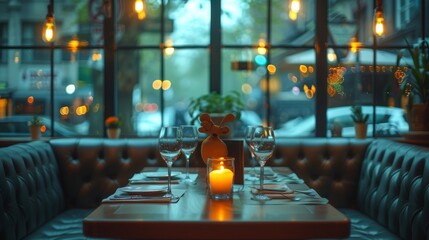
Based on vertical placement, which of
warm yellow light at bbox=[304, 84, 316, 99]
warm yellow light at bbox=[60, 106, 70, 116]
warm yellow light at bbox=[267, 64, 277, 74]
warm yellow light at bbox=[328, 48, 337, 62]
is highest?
warm yellow light at bbox=[328, 48, 337, 62]

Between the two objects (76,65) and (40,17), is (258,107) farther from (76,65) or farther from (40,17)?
(40,17)

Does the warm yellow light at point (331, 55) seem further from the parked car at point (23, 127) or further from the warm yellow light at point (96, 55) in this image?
the parked car at point (23, 127)

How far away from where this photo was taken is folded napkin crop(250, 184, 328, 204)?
76.0 inches

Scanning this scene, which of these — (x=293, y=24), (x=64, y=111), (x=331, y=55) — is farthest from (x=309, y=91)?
(x=64, y=111)

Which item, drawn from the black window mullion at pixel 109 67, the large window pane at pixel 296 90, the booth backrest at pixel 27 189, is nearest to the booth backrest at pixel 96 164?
the booth backrest at pixel 27 189

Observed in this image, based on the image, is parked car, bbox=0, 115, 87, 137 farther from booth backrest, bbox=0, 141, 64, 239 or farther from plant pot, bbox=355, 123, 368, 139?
plant pot, bbox=355, 123, 368, 139

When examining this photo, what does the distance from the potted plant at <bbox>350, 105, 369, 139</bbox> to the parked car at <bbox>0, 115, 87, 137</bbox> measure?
251 cm

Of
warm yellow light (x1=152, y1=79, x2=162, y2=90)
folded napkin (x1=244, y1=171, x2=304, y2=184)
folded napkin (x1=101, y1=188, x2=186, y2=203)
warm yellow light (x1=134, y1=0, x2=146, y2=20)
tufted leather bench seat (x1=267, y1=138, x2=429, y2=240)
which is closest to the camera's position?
folded napkin (x1=101, y1=188, x2=186, y2=203)

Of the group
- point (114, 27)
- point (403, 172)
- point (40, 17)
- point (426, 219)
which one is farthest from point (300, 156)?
point (40, 17)

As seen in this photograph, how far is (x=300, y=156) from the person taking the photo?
394cm

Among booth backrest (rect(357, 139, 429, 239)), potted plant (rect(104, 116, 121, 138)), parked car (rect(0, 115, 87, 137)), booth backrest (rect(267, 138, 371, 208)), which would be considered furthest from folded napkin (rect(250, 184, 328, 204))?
parked car (rect(0, 115, 87, 137))

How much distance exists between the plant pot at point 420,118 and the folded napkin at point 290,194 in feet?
6.36

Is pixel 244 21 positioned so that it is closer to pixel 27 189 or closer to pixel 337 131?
pixel 337 131

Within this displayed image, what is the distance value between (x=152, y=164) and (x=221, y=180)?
1986 millimetres
